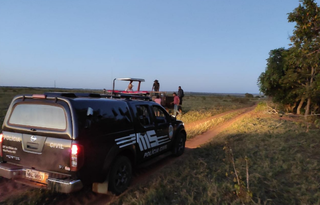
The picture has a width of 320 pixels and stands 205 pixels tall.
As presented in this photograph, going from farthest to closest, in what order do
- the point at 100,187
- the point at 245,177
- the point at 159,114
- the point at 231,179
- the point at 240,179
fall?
the point at 159,114, the point at 245,177, the point at 231,179, the point at 240,179, the point at 100,187

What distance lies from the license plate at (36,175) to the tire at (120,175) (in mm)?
1074

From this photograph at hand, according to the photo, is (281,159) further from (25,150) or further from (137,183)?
(25,150)

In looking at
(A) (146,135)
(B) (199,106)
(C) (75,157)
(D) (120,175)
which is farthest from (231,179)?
(B) (199,106)

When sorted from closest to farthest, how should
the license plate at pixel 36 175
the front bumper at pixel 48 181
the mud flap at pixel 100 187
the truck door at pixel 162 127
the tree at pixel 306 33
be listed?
the front bumper at pixel 48 181 → the license plate at pixel 36 175 → the mud flap at pixel 100 187 → the truck door at pixel 162 127 → the tree at pixel 306 33

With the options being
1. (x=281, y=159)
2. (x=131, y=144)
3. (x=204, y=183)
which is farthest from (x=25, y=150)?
(x=281, y=159)

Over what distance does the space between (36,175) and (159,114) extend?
3.46 metres

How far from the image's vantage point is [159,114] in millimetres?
6324

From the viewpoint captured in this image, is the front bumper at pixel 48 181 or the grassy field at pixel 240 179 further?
the grassy field at pixel 240 179

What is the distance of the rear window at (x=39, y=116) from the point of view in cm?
358

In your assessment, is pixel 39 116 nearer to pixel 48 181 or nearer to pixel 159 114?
pixel 48 181

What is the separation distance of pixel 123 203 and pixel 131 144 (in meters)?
1.14

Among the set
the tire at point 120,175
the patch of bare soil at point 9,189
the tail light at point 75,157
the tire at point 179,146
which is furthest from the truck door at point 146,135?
the patch of bare soil at point 9,189

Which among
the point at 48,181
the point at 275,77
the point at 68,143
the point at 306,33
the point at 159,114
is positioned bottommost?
the point at 48,181

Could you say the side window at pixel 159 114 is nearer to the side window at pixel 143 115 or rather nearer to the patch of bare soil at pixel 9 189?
the side window at pixel 143 115
